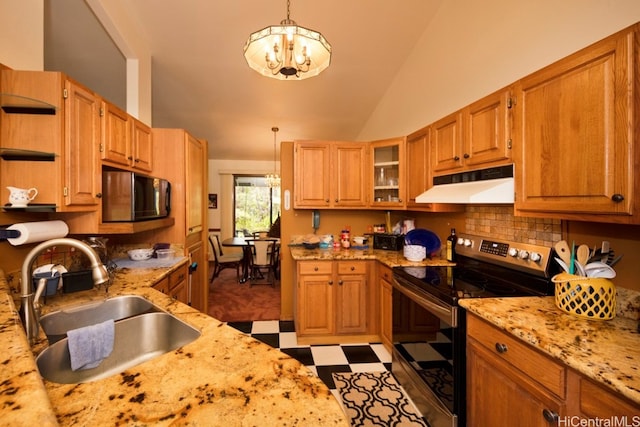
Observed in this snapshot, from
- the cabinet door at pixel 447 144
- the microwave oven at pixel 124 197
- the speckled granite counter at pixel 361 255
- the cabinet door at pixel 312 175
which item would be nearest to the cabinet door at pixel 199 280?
the microwave oven at pixel 124 197

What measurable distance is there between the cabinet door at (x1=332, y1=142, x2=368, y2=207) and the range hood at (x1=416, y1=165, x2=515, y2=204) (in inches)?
40.0

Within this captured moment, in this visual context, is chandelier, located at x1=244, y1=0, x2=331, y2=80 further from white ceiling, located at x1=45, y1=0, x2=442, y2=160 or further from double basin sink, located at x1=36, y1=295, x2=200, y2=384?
double basin sink, located at x1=36, y1=295, x2=200, y2=384

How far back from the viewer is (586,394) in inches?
35.8

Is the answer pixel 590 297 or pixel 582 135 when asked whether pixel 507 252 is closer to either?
pixel 590 297

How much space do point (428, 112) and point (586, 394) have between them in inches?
103

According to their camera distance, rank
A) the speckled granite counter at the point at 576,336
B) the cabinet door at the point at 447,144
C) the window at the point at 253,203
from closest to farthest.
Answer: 1. the speckled granite counter at the point at 576,336
2. the cabinet door at the point at 447,144
3. the window at the point at 253,203

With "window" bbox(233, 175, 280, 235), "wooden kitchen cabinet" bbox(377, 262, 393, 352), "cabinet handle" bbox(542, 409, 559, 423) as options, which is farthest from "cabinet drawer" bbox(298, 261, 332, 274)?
"window" bbox(233, 175, 280, 235)

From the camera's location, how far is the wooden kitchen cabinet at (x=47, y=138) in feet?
4.74

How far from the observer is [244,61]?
A: 327cm

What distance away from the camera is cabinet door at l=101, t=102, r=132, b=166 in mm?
1856

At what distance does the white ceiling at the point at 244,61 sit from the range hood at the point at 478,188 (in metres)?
1.88

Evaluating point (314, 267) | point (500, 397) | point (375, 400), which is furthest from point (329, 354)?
point (500, 397)

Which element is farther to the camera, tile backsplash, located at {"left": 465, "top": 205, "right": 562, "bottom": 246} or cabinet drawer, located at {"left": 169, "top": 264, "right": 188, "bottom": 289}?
cabinet drawer, located at {"left": 169, "top": 264, "right": 188, "bottom": 289}

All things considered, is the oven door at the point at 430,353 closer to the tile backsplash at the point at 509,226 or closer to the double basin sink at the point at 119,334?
the tile backsplash at the point at 509,226
